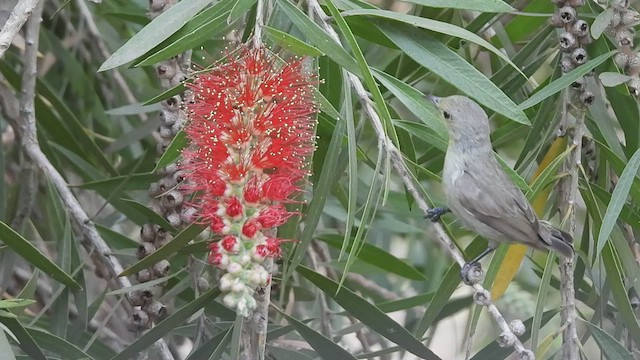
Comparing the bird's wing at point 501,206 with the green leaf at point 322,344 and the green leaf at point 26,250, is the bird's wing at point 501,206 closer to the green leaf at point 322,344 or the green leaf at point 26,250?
the green leaf at point 322,344

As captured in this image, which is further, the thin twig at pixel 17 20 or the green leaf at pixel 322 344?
the green leaf at pixel 322 344

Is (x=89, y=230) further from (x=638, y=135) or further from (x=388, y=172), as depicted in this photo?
(x=638, y=135)

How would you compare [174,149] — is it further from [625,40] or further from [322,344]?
[625,40]

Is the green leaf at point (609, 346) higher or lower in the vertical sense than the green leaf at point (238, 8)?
lower

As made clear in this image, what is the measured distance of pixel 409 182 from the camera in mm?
1736

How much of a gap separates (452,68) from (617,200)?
0.41 metres

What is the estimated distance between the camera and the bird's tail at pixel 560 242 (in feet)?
6.64

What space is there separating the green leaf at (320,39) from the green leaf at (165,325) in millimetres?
528

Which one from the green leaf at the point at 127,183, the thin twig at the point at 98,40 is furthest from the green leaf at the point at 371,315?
the thin twig at the point at 98,40

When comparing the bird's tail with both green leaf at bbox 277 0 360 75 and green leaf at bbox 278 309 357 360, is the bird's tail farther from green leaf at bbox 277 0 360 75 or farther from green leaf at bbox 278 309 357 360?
green leaf at bbox 277 0 360 75

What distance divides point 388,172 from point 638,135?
75 centimetres

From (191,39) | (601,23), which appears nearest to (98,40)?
(191,39)

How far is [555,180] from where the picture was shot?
2119 mm

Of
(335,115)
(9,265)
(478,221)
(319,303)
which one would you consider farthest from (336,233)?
(335,115)
